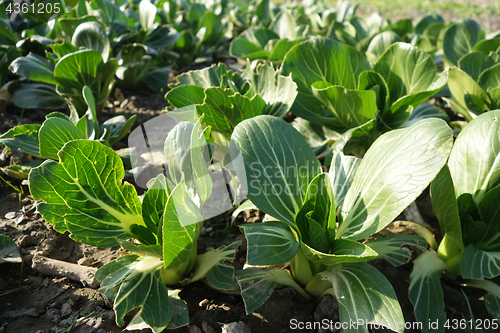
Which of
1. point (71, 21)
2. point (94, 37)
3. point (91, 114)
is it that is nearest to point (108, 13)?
point (71, 21)

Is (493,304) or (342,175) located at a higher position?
(342,175)

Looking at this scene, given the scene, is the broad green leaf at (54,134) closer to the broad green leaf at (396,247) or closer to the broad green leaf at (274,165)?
the broad green leaf at (274,165)

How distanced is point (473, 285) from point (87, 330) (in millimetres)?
1802

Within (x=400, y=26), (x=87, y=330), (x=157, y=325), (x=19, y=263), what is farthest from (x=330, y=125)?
(x=400, y=26)

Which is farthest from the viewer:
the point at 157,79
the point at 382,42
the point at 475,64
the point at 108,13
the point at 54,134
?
the point at 108,13

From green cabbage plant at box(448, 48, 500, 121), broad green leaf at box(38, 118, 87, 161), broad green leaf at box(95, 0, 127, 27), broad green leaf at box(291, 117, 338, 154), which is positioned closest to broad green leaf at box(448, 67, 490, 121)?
green cabbage plant at box(448, 48, 500, 121)

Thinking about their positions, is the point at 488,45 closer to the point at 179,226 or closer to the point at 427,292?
the point at 427,292

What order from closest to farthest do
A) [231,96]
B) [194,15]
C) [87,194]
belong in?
1. [87,194]
2. [231,96]
3. [194,15]

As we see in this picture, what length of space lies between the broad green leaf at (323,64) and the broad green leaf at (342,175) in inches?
30.0

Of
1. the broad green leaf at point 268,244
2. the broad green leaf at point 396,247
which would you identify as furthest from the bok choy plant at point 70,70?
the broad green leaf at point 396,247

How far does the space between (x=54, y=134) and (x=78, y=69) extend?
2.92ft

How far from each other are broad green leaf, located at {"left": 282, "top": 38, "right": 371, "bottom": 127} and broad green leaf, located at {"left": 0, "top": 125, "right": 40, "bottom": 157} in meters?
1.58

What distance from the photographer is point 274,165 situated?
1.67 meters

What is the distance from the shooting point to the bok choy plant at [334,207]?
4.56ft
